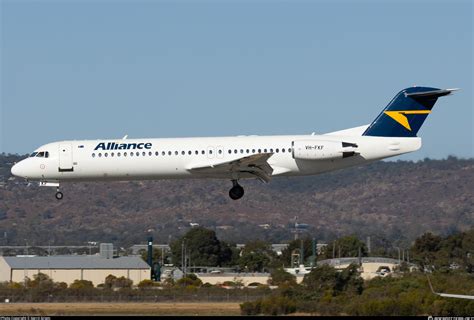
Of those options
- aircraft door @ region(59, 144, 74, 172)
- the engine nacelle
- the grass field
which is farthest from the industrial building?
the engine nacelle

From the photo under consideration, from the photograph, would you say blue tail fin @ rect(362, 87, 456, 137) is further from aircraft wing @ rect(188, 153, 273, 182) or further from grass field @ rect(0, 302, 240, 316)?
grass field @ rect(0, 302, 240, 316)

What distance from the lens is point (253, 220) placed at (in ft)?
433

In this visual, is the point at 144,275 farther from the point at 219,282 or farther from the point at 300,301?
the point at 300,301

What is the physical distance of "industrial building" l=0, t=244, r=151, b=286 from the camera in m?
65.1

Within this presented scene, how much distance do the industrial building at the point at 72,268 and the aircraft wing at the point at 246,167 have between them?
20.8 meters

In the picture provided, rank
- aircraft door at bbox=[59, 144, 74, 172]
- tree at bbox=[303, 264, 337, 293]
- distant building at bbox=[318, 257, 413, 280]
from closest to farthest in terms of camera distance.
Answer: aircraft door at bbox=[59, 144, 74, 172] < tree at bbox=[303, 264, 337, 293] < distant building at bbox=[318, 257, 413, 280]

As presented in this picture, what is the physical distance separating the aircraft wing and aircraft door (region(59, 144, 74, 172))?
5.57 m

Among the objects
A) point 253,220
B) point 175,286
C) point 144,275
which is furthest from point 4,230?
point 175,286

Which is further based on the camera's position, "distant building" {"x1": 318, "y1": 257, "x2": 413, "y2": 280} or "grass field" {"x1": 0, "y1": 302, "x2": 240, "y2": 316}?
"distant building" {"x1": 318, "y1": 257, "x2": 413, "y2": 280}

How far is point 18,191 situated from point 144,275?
71.8m

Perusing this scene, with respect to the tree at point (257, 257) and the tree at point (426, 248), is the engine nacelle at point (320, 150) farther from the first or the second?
the tree at point (257, 257)

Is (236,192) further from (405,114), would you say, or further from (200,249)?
(200,249)

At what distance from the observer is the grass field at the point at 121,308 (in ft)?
155

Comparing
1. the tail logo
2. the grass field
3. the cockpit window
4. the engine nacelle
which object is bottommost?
the grass field
